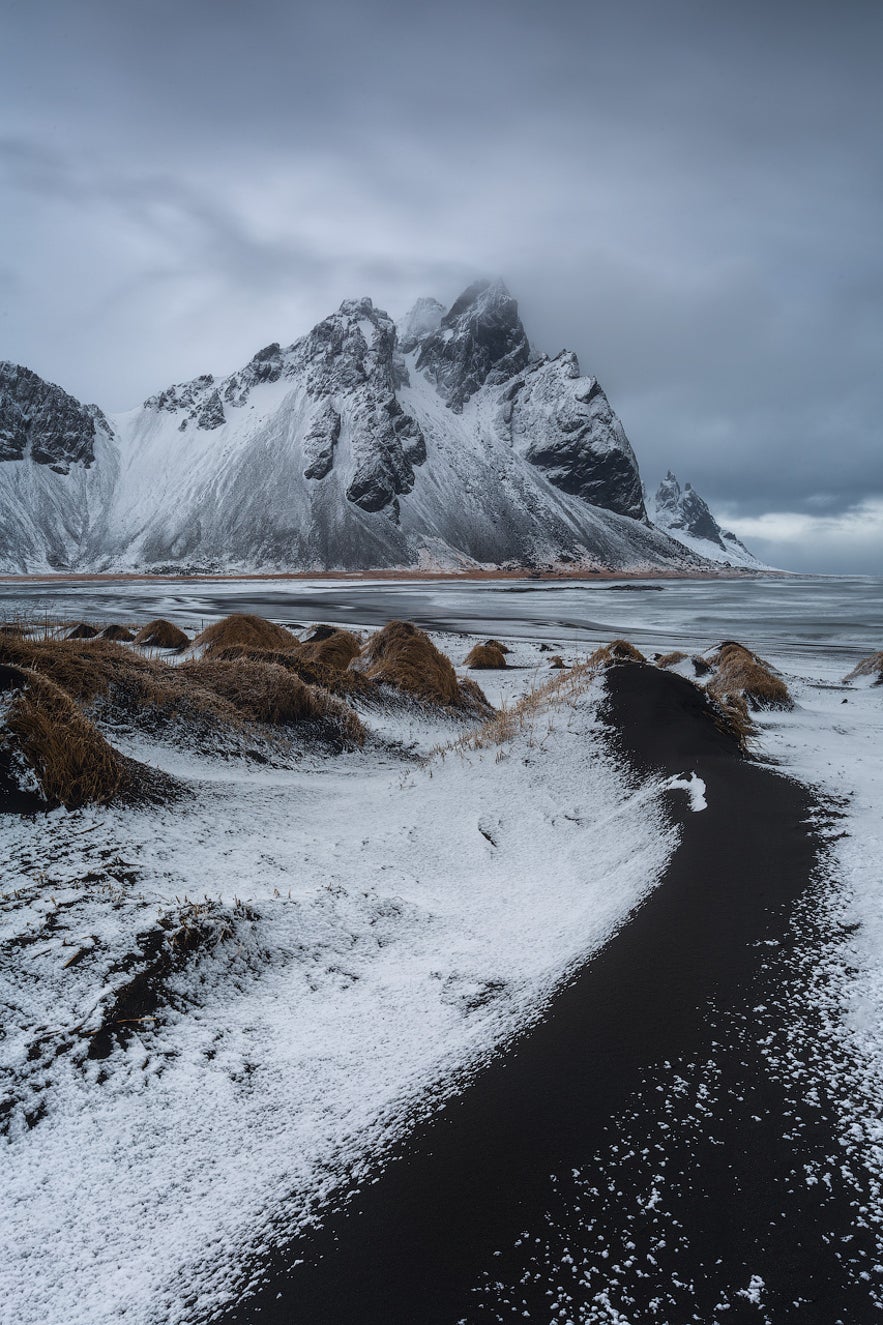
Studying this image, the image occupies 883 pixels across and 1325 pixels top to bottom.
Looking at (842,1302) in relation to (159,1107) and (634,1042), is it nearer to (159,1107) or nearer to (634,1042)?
(634,1042)

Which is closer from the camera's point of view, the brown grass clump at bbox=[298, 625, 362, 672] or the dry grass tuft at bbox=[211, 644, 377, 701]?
the dry grass tuft at bbox=[211, 644, 377, 701]

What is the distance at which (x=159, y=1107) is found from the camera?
6.40ft

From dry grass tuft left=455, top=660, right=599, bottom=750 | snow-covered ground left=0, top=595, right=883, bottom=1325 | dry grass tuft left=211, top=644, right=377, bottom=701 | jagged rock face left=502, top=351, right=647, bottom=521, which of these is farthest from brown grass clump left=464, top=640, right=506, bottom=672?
jagged rock face left=502, top=351, right=647, bottom=521

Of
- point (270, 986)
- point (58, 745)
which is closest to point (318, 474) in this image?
point (58, 745)

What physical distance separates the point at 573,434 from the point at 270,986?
19455 cm

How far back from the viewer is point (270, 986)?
2.61 m

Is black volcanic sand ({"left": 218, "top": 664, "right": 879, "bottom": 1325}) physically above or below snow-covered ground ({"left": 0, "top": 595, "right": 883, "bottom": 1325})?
above

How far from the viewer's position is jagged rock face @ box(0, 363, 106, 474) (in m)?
128

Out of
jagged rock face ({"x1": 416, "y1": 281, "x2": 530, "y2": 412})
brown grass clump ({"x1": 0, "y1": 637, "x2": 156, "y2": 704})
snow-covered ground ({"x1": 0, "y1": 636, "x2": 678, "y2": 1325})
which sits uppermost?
jagged rock face ({"x1": 416, "y1": 281, "x2": 530, "y2": 412})

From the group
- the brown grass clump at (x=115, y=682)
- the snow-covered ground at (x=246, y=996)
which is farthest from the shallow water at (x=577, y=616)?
the snow-covered ground at (x=246, y=996)

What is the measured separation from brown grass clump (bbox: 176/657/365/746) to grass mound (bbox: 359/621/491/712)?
177cm

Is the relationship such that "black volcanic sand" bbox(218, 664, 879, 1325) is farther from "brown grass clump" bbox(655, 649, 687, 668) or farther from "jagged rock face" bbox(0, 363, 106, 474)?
"jagged rock face" bbox(0, 363, 106, 474)

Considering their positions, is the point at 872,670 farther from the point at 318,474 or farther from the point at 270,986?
the point at 318,474

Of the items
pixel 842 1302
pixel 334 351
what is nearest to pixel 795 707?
pixel 842 1302
